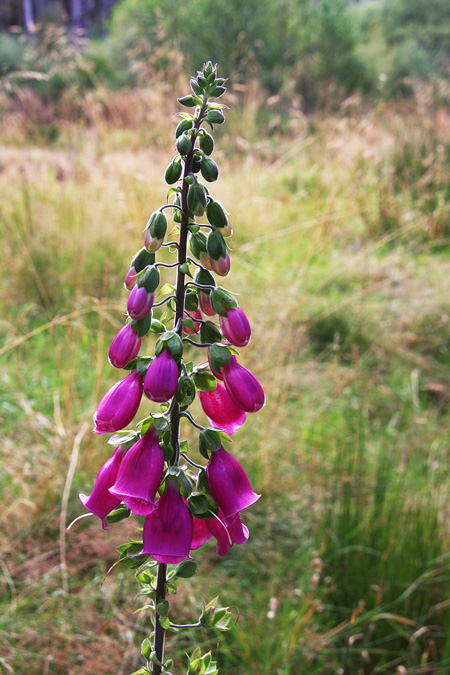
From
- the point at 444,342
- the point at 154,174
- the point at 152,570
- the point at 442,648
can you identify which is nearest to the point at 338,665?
the point at 442,648

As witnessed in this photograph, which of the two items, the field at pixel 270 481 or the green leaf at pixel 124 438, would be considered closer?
the green leaf at pixel 124 438

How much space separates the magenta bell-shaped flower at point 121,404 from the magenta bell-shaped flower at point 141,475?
1.4 inches

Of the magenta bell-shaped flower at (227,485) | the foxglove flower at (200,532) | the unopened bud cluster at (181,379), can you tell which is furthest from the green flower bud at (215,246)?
the foxglove flower at (200,532)

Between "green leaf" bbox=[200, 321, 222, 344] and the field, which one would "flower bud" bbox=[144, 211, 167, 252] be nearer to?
"green leaf" bbox=[200, 321, 222, 344]

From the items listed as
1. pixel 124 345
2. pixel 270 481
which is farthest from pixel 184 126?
pixel 270 481

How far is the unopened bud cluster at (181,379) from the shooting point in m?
0.64

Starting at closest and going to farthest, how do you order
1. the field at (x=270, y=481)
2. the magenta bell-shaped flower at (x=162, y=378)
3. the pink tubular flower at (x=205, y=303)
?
the magenta bell-shaped flower at (x=162, y=378)
the pink tubular flower at (x=205, y=303)
the field at (x=270, y=481)

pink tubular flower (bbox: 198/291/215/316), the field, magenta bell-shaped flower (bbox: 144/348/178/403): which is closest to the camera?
magenta bell-shaped flower (bbox: 144/348/178/403)

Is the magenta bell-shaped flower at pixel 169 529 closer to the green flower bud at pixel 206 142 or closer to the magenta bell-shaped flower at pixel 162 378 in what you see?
the magenta bell-shaped flower at pixel 162 378

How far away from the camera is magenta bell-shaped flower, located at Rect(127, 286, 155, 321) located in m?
0.64

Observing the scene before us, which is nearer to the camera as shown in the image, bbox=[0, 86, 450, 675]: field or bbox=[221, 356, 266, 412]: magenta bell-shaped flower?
bbox=[221, 356, 266, 412]: magenta bell-shaped flower

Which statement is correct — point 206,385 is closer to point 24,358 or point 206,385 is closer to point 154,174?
point 24,358

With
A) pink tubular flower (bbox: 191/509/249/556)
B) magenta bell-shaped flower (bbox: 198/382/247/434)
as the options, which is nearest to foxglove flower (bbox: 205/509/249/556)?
pink tubular flower (bbox: 191/509/249/556)

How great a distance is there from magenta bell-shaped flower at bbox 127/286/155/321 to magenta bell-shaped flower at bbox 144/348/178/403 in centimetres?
5
